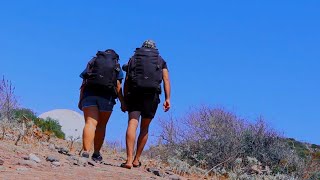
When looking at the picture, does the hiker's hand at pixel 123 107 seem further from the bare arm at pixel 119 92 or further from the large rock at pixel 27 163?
the large rock at pixel 27 163

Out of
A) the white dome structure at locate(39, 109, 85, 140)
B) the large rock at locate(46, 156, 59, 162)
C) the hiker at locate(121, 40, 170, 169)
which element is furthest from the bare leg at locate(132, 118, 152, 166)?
the white dome structure at locate(39, 109, 85, 140)

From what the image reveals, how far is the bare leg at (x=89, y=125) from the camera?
283 inches

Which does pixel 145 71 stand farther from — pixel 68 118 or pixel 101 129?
pixel 68 118

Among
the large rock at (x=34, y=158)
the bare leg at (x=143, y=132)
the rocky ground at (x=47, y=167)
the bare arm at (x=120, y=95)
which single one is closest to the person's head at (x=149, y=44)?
the bare arm at (x=120, y=95)

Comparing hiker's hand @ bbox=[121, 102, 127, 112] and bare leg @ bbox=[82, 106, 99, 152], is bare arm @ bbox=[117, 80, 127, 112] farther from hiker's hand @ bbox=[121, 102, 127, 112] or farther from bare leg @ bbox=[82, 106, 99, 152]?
bare leg @ bbox=[82, 106, 99, 152]

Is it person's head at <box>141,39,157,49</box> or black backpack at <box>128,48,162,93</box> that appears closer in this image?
black backpack at <box>128,48,162,93</box>

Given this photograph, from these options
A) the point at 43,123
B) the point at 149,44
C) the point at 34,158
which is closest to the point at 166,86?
the point at 149,44

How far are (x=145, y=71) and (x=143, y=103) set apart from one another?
419 millimetres

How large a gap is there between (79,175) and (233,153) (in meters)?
6.01

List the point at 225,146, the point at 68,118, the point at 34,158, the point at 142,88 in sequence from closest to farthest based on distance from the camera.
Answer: the point at 34,158
the point at 142,88
the point at 225,146
the point at 68,118

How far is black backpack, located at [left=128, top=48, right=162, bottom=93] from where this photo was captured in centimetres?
714

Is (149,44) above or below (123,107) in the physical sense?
above

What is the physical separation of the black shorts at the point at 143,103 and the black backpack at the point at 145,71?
0.12m

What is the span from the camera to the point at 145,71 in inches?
282
